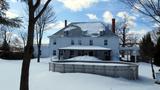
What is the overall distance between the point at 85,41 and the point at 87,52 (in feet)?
11.8

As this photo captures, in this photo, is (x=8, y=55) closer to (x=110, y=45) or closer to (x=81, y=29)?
(x=81, y=29)

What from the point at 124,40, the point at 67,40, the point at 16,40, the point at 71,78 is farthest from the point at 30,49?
the point at 16,40

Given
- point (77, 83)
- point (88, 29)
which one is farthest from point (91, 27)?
point (77, 83)

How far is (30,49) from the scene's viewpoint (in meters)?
11.9

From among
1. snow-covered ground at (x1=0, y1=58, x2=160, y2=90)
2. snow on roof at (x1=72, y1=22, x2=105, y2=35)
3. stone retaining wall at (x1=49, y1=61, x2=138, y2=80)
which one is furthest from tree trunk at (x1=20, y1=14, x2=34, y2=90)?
snow on roof at (x1=72, y1=22, x2=105, y2=35)

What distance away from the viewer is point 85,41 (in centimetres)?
6178

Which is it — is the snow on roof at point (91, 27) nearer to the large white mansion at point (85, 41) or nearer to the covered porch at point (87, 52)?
the large white mansion at point (85, 41)

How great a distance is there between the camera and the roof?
61562 millimetres

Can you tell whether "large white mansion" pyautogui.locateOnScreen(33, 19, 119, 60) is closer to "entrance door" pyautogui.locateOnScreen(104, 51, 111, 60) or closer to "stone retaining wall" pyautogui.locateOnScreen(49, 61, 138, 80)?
"entrance door" pyautogui.locateOnScreen(104, 51, 111, 60)

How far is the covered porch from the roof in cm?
362

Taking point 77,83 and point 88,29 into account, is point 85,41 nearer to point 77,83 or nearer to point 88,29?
point 88,29

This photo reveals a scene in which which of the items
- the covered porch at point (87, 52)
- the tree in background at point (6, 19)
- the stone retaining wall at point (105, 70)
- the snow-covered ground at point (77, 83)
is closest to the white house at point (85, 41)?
the covered porch at point (87, 52)

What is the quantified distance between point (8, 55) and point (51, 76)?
35090 millimetres

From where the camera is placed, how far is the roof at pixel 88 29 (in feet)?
202
